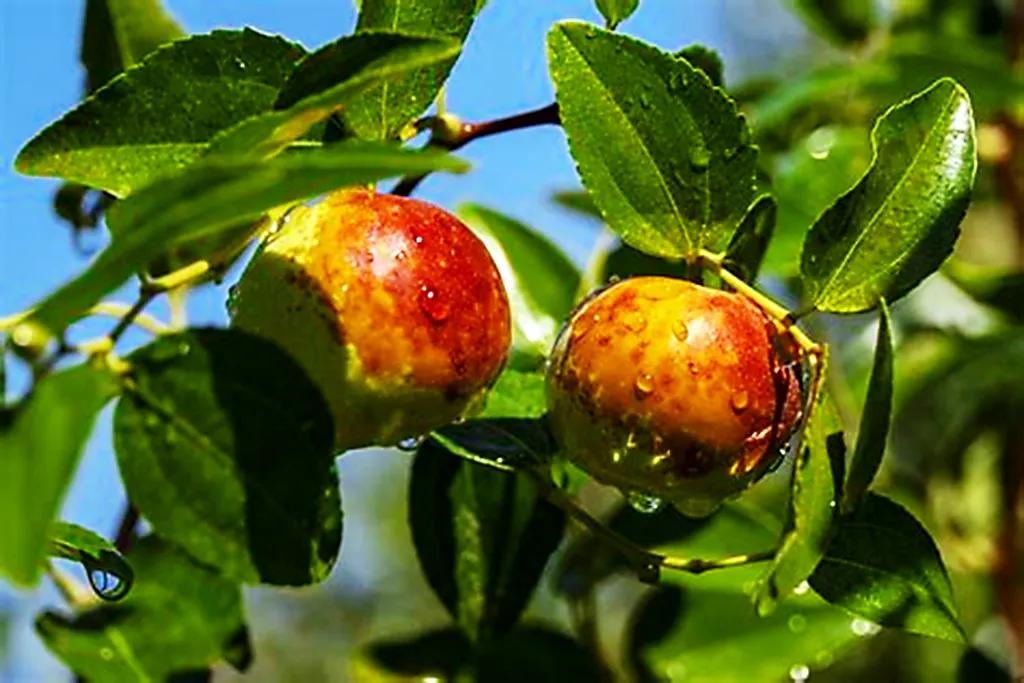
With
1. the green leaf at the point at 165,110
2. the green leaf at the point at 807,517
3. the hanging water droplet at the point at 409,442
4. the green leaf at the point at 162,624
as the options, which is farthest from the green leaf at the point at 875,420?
the green leaf at the point at 162,624

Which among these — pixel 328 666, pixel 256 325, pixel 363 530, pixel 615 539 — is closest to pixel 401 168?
pixel 256 325

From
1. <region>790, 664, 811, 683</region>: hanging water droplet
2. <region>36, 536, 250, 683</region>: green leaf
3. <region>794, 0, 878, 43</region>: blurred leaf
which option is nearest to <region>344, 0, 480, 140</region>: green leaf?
<region>36, 536, 250, 683</region>: green leaf

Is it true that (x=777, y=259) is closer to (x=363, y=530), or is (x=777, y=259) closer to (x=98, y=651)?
(x=98, y=651)

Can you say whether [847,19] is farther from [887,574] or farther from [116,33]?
[887,574]

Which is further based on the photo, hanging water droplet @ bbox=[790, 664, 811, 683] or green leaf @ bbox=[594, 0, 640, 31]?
hanging water droplet @ bbox=[790, 664, 811, 683]

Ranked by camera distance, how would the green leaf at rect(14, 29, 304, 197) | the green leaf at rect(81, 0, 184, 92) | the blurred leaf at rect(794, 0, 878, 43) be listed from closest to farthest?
the green leaf at rect(14, 29, 304, 197)
the green leaf at rect(81, 0, 184, 92)
the blurred leaf at rect(794, 0, 878, 43)

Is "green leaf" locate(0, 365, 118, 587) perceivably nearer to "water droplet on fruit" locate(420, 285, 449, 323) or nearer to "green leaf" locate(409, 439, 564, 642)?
"water droplet on fruit" locate(420, 285, 449, 323)
